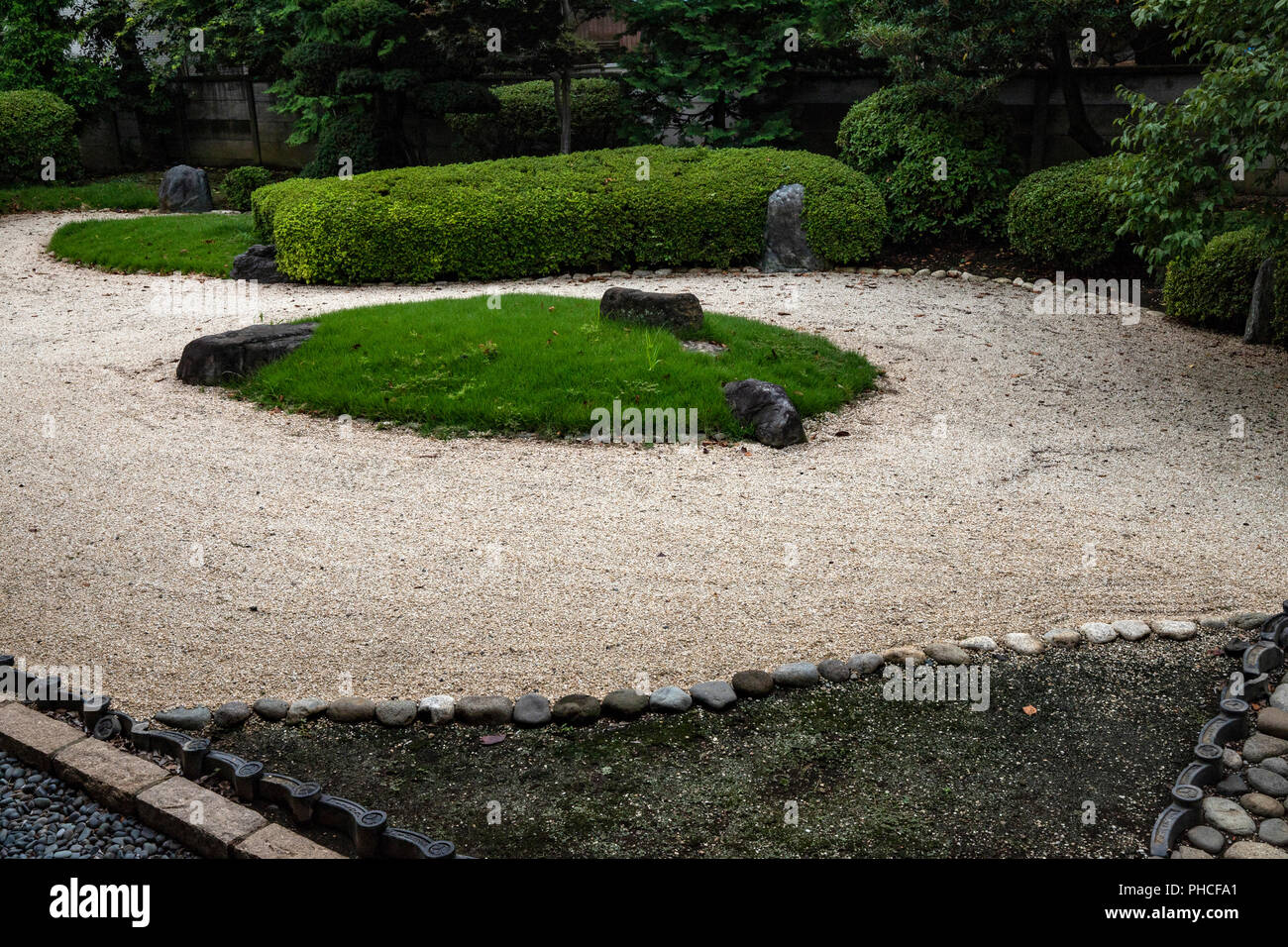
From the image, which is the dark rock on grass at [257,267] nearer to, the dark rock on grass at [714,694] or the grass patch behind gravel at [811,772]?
the grass patch behind gravel at [811,772]

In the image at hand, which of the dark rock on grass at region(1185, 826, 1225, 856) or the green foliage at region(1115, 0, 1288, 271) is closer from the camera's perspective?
the dark rock on grass at region(1185, 826, 1225, 856)

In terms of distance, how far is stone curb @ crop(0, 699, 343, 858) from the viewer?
355 cm

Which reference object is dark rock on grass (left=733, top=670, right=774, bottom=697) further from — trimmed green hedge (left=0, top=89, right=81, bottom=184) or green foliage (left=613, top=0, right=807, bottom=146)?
trimmed green hedge (left=0, top=89, right=81, bottom=184)

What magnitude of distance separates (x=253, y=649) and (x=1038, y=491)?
4739mm

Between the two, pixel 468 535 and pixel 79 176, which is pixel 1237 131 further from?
pixel 79 176

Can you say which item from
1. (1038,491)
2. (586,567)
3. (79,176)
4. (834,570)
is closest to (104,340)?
(586,567)

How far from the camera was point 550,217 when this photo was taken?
1288 cm

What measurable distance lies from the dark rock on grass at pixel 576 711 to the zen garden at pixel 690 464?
23mm

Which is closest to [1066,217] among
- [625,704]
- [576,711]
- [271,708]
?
[625,704]

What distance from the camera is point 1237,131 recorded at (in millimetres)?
8016

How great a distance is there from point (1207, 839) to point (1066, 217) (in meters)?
9.77

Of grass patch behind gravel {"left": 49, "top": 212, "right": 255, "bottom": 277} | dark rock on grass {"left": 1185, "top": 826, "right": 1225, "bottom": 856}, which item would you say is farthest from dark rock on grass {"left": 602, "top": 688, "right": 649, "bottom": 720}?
grass patch behind gravel {"left": 49, "top": 212, "right": 255, "bottom": 277}

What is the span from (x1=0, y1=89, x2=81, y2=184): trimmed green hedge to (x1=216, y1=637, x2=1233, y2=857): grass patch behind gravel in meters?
18.0

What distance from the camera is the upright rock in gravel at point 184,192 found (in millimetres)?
17578
